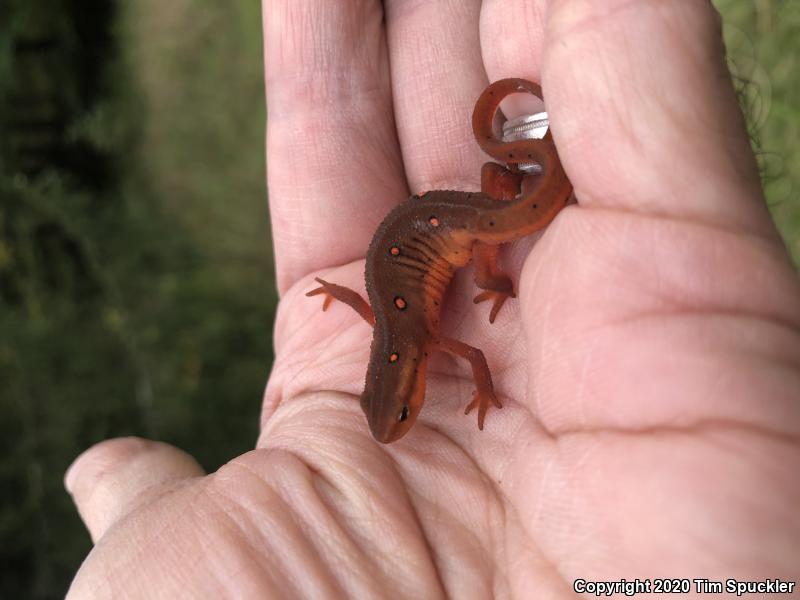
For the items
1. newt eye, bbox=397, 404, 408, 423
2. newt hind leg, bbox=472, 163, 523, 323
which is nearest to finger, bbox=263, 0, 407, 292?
newt hind leg, bbox=472, 163, 523, 323

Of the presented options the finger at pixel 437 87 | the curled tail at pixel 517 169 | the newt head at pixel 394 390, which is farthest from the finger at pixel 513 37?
the newt head at pixel 394 390

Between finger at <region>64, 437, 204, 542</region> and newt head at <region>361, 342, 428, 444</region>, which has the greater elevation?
newt head at <region>361, 342, 428, 444</region>

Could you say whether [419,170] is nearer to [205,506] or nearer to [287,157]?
[287,157]


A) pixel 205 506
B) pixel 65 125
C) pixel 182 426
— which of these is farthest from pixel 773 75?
pixel 65 125

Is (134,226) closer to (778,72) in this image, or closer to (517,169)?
(517,169)

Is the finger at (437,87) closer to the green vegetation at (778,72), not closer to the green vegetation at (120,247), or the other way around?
the green vegetation at (778,72)

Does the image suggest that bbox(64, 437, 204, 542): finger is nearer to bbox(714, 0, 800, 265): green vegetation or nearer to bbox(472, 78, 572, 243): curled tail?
bbox(472, 78, 572, 243): curled tail
